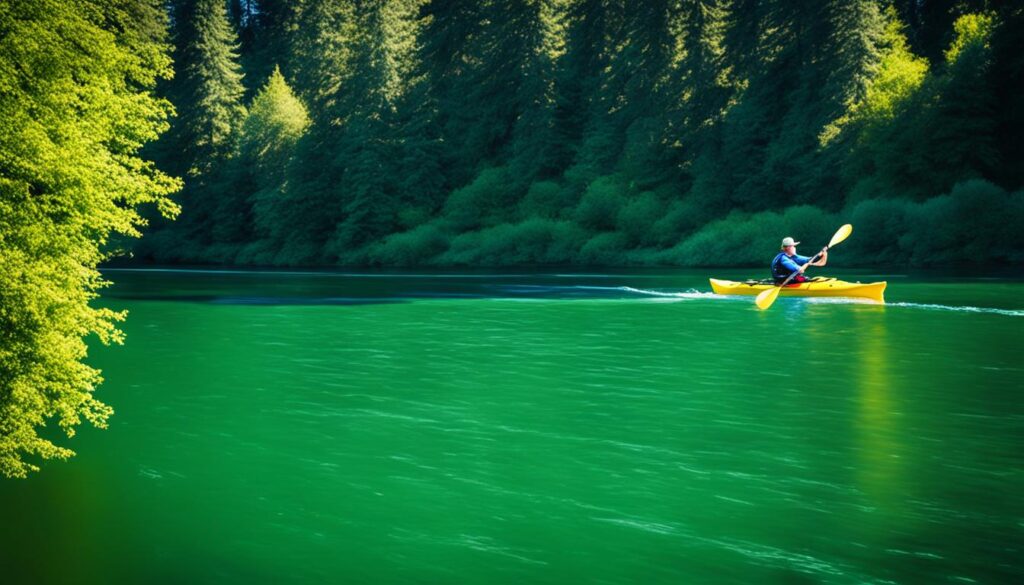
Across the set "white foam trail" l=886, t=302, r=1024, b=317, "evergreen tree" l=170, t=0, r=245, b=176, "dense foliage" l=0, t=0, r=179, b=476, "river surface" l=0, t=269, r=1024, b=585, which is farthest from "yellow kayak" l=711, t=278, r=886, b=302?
"evergreen tree" l=170, t=0, r=245, b=176

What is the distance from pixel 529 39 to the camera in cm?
7231

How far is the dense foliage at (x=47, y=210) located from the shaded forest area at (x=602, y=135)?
137ft

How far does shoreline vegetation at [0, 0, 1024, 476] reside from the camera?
50.6 m

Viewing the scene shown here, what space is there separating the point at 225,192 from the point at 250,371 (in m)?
61.4

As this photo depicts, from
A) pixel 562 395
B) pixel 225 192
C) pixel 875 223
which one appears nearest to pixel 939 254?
pixel 875 223

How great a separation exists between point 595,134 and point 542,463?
2271 inches

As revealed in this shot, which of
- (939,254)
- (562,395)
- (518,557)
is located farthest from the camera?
(939,254)

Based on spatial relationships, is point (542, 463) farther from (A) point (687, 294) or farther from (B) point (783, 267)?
(A) point (687, 294)

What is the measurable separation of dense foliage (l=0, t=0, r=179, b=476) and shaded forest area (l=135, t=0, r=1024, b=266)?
41.8 metres

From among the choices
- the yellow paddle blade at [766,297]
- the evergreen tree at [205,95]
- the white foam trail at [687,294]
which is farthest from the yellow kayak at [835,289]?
the evergreen tree at [205,95]

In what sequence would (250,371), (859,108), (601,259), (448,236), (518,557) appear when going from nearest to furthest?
(518,557), (250,371), (859,108), (601,259), (448,236)

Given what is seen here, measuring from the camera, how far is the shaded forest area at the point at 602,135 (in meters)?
50.6

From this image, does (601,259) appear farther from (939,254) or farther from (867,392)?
(867,392)

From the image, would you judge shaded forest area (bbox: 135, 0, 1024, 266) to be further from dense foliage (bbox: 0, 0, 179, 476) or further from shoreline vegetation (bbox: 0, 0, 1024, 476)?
dense foliage (bbox: 0, 0, 179, 476)
